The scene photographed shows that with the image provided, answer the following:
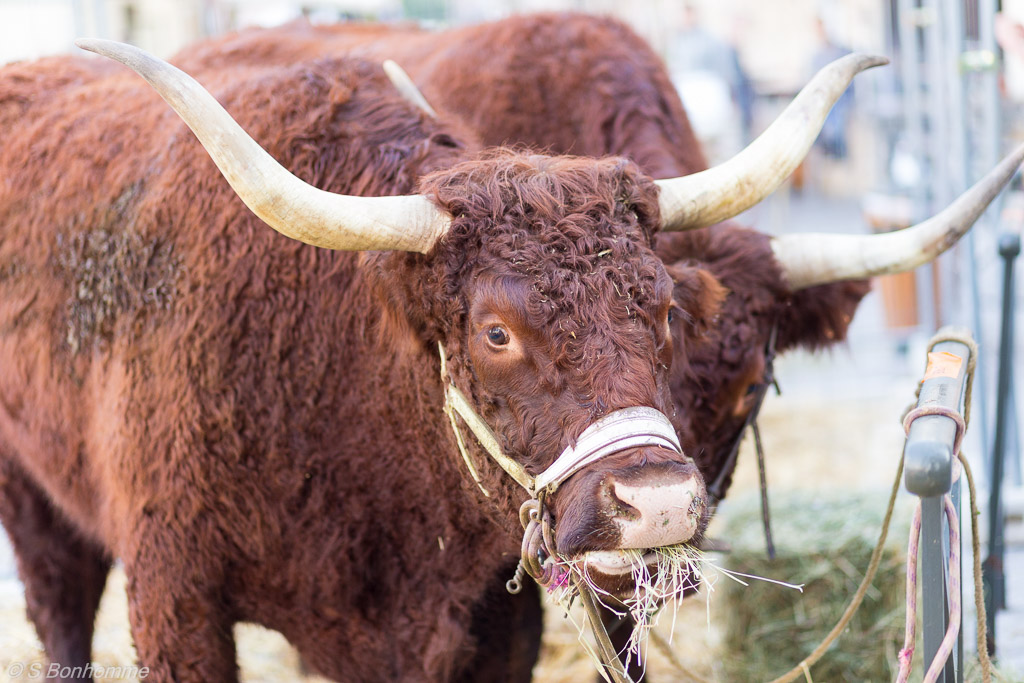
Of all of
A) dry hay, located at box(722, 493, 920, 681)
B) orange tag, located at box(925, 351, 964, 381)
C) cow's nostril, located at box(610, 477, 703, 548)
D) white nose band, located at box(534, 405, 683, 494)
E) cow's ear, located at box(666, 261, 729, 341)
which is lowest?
dry hay, located at box(722, 493, 920, 681)

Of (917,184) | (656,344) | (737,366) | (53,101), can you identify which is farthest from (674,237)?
(917,184)

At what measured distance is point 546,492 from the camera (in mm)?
2242

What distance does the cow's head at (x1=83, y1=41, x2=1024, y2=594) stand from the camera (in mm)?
2121

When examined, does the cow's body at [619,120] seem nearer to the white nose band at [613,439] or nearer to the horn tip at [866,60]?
the horn tip at [866,60]

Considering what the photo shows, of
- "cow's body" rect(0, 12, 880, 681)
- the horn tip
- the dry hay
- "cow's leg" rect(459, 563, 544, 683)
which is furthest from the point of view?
the dry hay

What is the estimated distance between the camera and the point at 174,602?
2.85 metres

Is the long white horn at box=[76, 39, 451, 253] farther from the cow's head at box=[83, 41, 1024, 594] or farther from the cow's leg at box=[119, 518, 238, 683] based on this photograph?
the cow's leg at box=[119, 518, 238, 683]

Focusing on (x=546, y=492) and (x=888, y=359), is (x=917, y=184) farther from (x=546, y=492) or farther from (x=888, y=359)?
(x=546, y=492)

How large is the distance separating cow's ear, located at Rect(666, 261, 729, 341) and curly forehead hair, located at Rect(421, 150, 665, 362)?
1.03 feet

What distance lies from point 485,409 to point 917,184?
603 centimetres

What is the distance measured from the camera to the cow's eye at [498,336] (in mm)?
2328

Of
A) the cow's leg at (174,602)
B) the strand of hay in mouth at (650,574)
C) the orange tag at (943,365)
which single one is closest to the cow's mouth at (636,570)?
the strand of hay in mouth at (650,574)

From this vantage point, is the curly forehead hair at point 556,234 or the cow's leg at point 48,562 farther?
the cow's leg at point 48,562

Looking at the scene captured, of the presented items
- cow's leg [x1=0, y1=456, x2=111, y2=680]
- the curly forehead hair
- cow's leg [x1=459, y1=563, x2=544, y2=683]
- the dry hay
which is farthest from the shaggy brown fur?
cow's leg [x1=0, y1=456, x2=111, y2=680]
